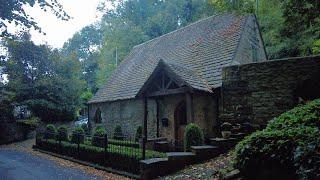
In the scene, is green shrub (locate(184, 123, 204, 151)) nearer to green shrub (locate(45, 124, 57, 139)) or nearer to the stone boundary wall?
the stone boundary wall

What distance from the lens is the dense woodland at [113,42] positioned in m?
10.5

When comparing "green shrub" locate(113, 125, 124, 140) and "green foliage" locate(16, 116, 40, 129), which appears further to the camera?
"green foliage" locate(16, 116, 40, 129)

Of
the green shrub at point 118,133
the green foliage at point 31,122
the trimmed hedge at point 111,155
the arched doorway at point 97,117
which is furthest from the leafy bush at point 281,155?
the green foliage at point 31,122

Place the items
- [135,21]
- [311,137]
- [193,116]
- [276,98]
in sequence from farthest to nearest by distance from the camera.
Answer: [135,21]
[193,116]
[276,98]
[311,137]

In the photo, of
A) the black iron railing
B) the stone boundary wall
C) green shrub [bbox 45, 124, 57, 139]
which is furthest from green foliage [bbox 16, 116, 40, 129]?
the stone boundary wall

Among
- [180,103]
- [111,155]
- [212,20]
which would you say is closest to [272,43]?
[212,20]

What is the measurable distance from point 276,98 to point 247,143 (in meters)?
5.95

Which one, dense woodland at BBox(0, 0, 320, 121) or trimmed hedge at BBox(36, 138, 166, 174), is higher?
dense woodland at BBox(0, 0, 320, 121)

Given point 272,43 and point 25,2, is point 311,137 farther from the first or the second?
point 272,43

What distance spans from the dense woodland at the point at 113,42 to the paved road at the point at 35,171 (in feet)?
14.5

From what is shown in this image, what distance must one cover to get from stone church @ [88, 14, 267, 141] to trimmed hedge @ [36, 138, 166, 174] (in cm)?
312

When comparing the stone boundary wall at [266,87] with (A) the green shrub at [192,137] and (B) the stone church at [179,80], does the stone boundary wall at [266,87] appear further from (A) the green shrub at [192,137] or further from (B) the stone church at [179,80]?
(A) the green shrub at [192,137]

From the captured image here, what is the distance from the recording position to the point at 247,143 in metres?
7.04

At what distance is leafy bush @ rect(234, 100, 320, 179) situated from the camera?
5.39 metres
